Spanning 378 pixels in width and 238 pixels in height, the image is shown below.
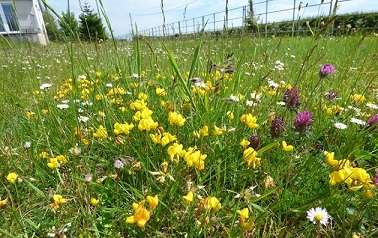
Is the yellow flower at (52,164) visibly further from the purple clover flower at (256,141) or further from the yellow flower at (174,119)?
the purple clover flower at (256,141)

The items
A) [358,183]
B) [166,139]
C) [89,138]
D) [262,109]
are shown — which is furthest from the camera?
[262,109]

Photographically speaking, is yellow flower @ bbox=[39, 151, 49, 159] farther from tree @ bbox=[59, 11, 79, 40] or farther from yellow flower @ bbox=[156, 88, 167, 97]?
yellow flower @ bbox=[156, 88, 167, 97]

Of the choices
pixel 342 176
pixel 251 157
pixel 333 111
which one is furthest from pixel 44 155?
pixel 333 111

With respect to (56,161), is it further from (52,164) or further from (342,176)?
(342,176)

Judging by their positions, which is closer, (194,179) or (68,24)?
(194,179)

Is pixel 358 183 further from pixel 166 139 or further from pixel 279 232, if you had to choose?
pixel 166 139

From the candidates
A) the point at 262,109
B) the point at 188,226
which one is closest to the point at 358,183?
the point at 188,226

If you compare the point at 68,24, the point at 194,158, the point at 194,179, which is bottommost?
the point at 194,179

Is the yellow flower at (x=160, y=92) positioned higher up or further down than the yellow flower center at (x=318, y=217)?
higher up

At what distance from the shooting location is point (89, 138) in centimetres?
121

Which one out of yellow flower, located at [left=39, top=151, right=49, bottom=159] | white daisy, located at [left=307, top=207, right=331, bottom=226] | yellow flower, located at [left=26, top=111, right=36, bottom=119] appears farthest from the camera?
yellow flower, located at [left=26, top=111, right=36, bottom=119]

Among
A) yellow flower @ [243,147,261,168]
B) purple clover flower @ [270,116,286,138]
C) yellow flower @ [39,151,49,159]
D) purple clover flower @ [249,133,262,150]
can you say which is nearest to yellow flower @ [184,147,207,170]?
yellow flower @ [243,147,261,168]

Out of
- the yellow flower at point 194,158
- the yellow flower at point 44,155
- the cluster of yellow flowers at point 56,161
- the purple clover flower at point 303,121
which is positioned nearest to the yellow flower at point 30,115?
the yellow flower at point 44,155

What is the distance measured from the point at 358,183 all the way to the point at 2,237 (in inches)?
42.8
